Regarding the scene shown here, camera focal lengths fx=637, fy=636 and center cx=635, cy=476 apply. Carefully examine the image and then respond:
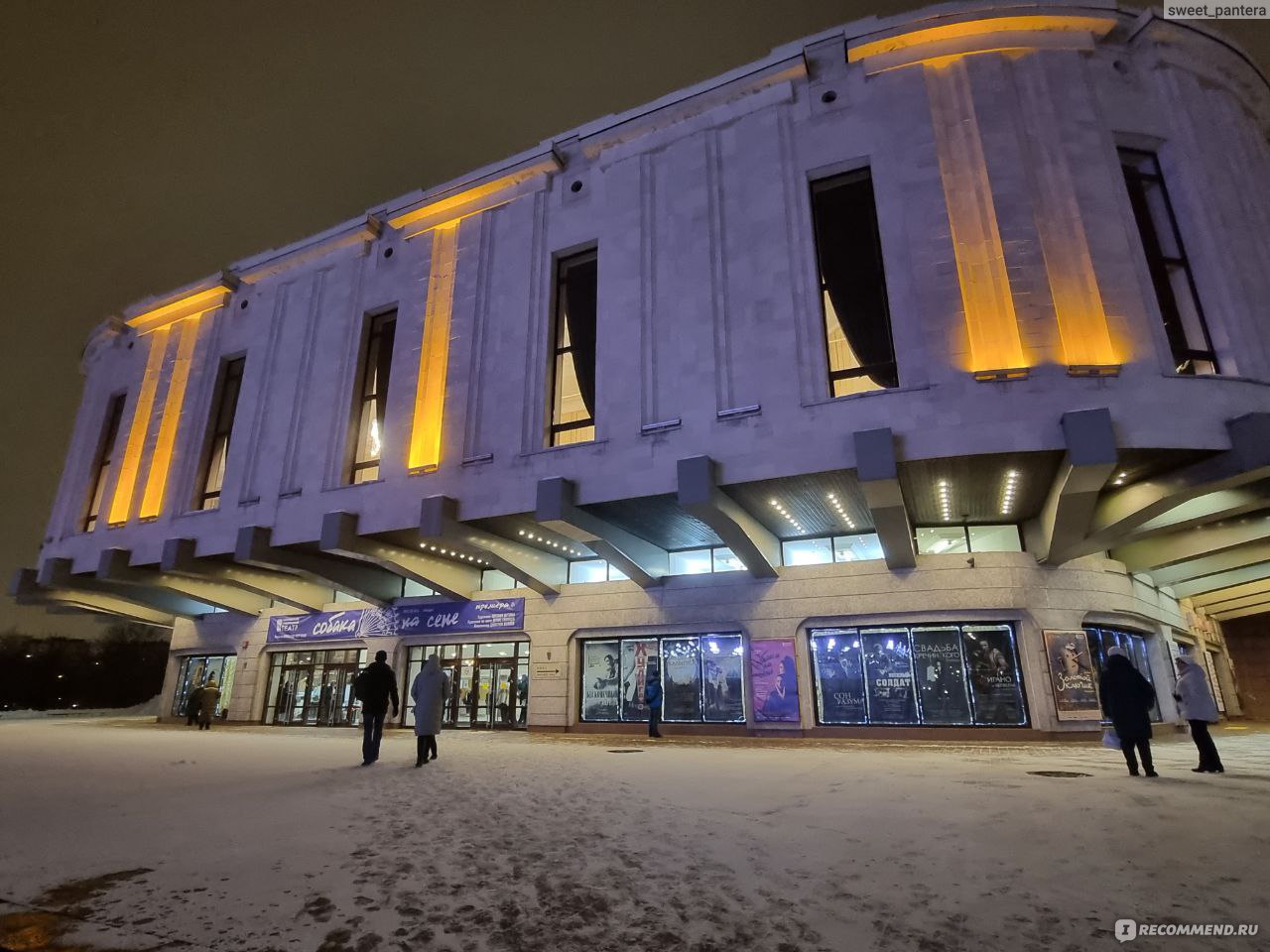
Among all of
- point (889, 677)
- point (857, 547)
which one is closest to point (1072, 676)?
point (889, 677)

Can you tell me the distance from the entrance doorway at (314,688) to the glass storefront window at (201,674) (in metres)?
2.79

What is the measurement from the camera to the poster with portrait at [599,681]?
64.0ft

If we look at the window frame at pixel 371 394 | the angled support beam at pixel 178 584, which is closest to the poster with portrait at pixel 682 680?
the window frame at pixel 371 394

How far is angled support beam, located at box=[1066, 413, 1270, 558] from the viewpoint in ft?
40.4

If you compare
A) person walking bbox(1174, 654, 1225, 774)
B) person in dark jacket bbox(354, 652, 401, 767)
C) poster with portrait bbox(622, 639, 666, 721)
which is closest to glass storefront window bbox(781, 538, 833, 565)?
poster with portrait bbox(622, 639, 666, 721)

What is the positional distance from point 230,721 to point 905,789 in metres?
27.8

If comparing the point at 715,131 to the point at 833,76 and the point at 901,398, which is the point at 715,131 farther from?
the point at 901,398

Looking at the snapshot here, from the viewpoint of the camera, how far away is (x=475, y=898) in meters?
3.64

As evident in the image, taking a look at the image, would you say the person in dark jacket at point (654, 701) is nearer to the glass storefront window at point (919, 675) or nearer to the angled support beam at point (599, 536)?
the angled support beam at point (599, 536)

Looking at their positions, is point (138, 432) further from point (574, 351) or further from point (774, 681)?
point (774, 681)

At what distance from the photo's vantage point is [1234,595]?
2458cm

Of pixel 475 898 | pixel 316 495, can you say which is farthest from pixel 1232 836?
pixel 316 495

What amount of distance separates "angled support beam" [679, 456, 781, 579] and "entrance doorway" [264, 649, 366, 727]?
1601 cm

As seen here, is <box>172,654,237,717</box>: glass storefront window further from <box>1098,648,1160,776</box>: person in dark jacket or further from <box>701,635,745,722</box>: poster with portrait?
<box>1098,648,1160,776</box>: person in dark jacket
